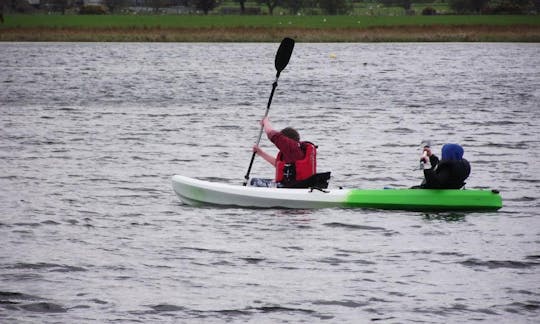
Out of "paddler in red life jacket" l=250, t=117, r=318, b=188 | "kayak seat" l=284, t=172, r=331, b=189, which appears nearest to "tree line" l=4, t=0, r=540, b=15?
"paddler in red life jacket" l=250, t=117, r=318, b=188

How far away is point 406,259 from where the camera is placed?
14.1m

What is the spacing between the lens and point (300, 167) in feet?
55.1

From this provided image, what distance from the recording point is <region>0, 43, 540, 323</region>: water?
1224 centimetres

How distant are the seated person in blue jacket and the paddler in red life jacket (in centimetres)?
163

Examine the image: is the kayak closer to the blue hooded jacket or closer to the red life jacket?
the blue hooded jacket

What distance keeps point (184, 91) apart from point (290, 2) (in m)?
96.8

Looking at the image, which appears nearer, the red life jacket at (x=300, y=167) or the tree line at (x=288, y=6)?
the red life jacket at (x=300, y=167)

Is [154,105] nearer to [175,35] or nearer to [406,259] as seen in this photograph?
[406,259]

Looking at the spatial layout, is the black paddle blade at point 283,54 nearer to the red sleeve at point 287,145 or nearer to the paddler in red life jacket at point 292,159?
the paddler in red life jacket at point 292,159

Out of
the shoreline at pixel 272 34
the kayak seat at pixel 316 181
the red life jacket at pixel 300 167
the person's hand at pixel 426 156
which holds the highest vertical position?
the person's hand at pixel 426 156

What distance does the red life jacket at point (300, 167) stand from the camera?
1662 cm

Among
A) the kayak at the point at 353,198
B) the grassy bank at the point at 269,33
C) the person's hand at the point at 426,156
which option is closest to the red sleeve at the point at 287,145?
the kayak at the point at 353,198

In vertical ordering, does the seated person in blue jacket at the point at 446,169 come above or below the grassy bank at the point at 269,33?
above

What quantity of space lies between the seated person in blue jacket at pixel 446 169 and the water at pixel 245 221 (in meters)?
0.48
